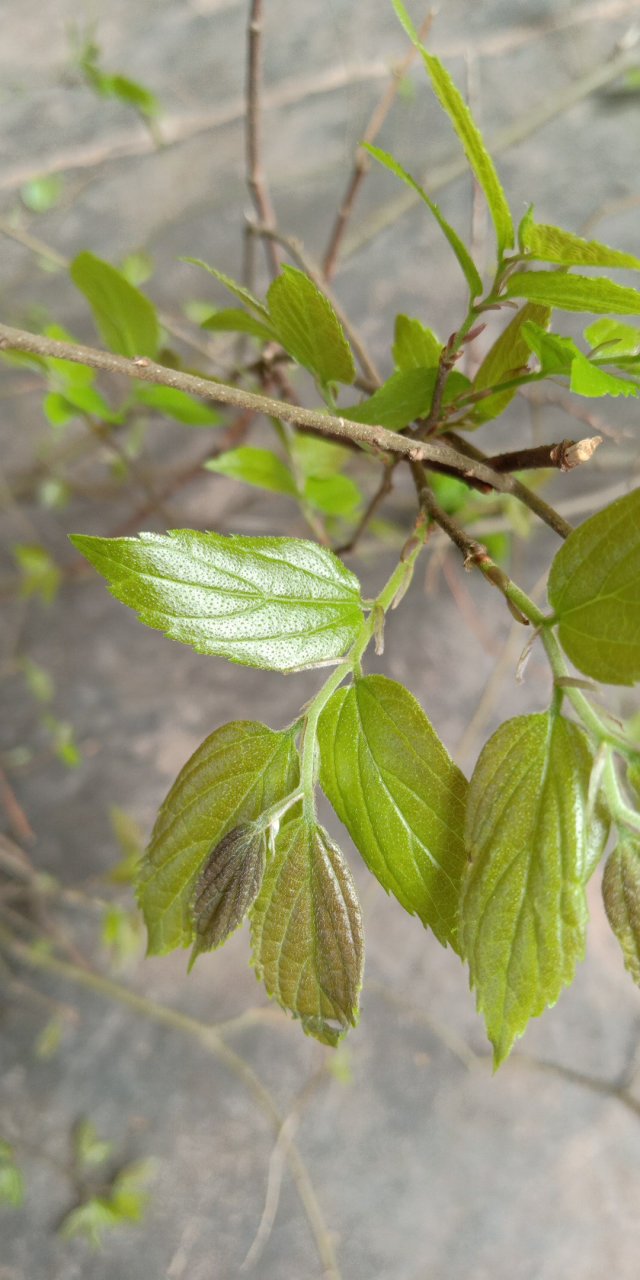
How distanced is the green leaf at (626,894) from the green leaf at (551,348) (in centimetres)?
19

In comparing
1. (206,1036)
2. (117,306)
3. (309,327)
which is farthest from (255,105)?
(206,1036)

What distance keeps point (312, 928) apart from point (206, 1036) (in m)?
0.83

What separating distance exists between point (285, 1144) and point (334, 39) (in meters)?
1.46

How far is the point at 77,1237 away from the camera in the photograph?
104 centimetres

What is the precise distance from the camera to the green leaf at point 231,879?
0.34 metres

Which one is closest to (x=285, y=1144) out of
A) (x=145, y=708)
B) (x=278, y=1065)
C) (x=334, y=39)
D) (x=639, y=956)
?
(x=278, y=1065)

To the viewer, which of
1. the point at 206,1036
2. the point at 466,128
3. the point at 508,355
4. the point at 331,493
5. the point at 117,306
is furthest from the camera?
the point at 206,1036

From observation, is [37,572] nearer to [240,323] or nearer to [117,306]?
[117,306]

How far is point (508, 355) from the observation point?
402 mm

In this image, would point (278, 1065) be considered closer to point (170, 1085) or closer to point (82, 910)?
point (170, 1085)

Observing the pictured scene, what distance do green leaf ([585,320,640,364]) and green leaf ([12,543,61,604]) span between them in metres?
0.84

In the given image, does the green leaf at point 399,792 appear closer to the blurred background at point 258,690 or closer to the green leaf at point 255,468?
the green leaf at point 255,468

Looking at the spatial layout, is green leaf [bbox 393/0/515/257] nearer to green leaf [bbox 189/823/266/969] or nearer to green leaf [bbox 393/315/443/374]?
green leaf [bbox 393/315/443/374]

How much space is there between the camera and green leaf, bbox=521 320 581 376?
1.09 ft
